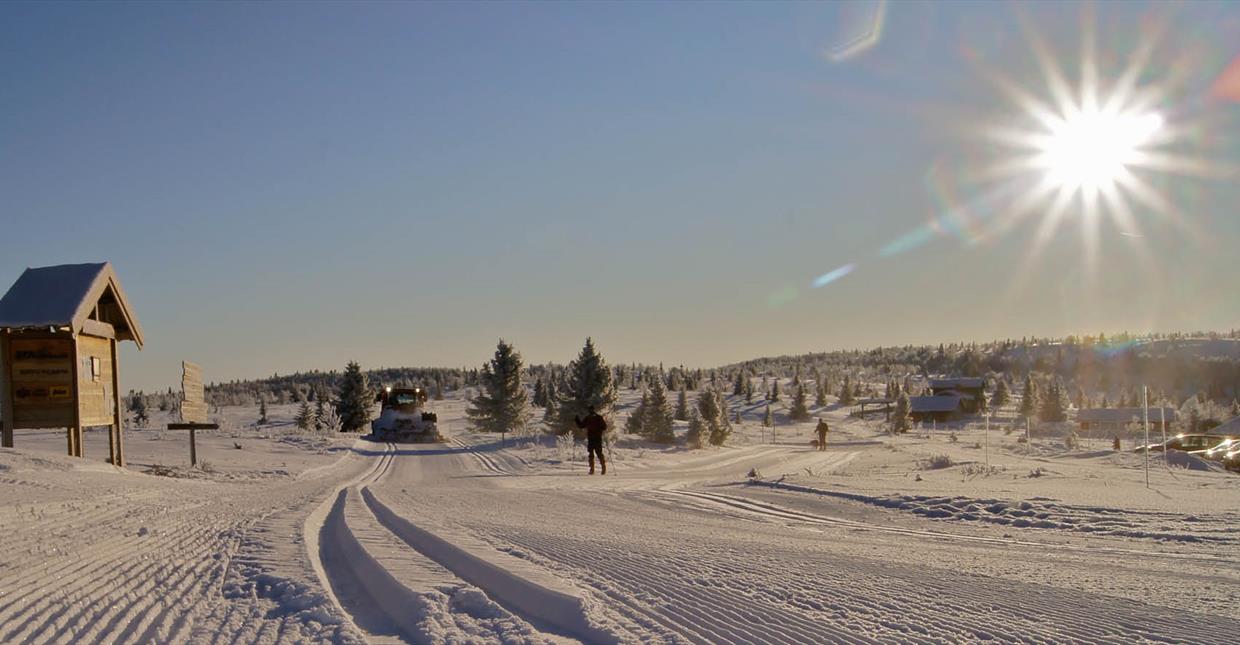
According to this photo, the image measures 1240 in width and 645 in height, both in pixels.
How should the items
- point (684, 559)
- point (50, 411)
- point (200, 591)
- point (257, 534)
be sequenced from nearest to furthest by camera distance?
point (200, 591), point (684, 559), point (257, 534), point (50, 411)

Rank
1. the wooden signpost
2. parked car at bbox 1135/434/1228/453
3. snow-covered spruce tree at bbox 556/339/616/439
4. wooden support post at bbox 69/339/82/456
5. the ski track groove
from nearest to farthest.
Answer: wooden support post at bbox 69/339/82/456 → the wooden signpost → the ski track groove → parked car at bbox 1135/434/1228/453 → snow-covered spruce tree at bbox 556/339/616/439

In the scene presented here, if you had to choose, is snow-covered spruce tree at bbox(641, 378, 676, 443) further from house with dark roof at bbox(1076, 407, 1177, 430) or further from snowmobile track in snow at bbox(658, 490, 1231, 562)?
house with dark roof at bbox(1076, 407, 1177, 430)

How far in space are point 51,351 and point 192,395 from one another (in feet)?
14.4

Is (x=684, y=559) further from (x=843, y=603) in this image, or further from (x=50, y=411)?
(x=50, y=411)

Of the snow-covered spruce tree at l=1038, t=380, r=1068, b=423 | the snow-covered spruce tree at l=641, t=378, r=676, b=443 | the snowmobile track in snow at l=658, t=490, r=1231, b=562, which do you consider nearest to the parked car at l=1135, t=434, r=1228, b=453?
the snow-covered spruce tree at l=641, t=378, r=676, b=443

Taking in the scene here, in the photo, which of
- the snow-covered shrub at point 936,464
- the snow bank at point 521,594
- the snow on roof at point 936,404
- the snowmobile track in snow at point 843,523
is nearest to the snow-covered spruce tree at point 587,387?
the snow-covered shrub at point 936,464

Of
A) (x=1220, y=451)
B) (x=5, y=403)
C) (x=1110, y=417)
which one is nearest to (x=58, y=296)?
(x=5, y=403)

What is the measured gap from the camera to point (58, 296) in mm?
17844

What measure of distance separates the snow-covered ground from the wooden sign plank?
739 cm

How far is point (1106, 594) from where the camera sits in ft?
17.1

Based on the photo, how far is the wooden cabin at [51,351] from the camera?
17359mm

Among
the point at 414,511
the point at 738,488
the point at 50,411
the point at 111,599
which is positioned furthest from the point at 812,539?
the point at 50,411

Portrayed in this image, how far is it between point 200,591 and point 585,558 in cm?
274

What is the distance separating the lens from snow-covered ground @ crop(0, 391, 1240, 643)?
4.44 meters
